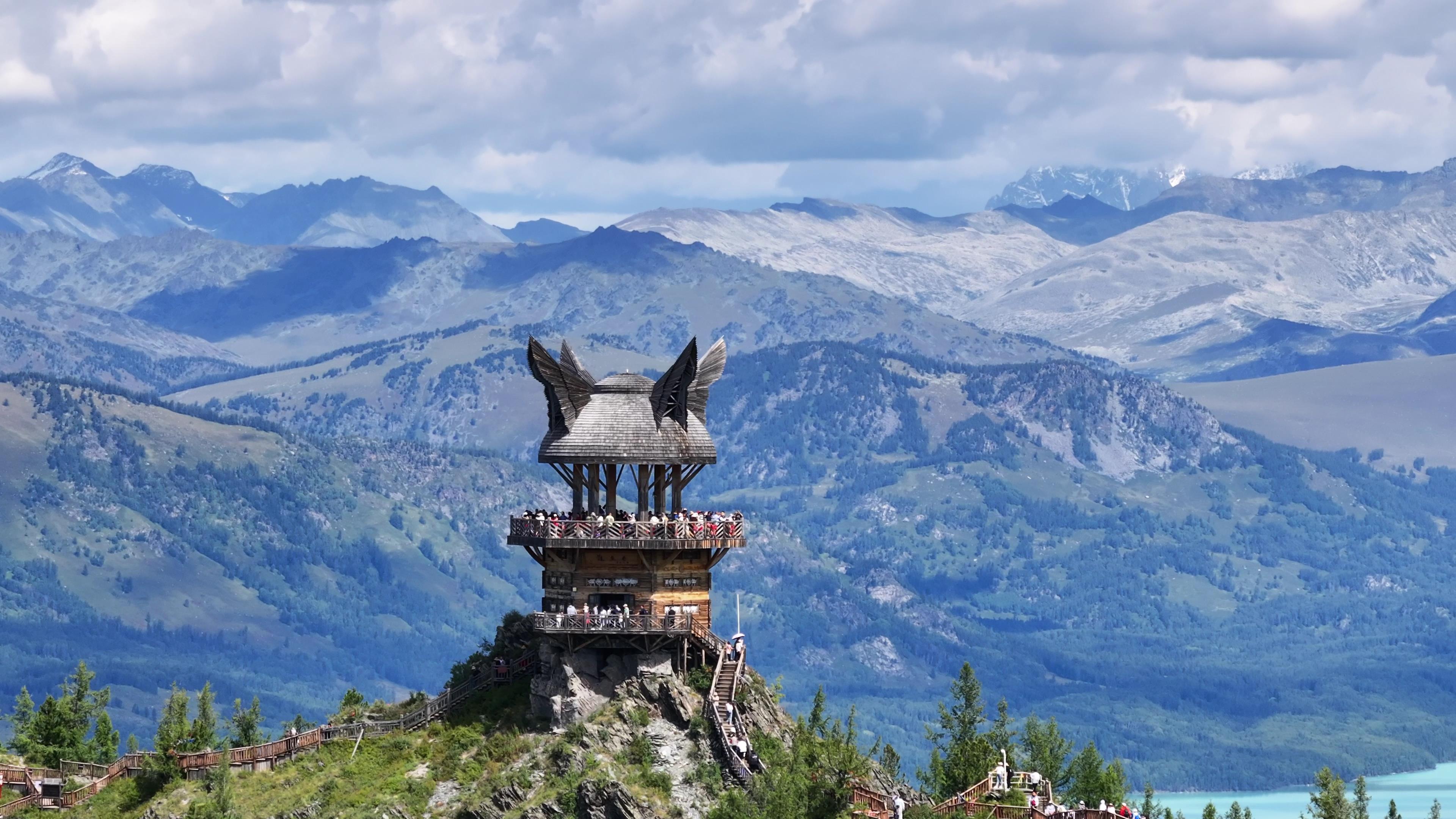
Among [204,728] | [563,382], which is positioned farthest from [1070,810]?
[204,728]

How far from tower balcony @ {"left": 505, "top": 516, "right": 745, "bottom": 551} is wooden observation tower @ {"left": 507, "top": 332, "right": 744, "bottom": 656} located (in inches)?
1.8

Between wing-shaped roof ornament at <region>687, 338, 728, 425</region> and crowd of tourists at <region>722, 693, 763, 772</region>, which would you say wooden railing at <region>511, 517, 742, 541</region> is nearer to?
wing-shaped roof ornament at <region>687, 338, 728, 425</region>

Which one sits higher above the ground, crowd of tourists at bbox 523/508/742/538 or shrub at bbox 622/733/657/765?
crowd of tourists at bbox 523/508/742/538

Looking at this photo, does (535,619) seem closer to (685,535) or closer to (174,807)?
(685,535)

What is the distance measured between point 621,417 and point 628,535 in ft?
16.5

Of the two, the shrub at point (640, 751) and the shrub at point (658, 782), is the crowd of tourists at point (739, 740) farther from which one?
the shrub at point (640, 751)

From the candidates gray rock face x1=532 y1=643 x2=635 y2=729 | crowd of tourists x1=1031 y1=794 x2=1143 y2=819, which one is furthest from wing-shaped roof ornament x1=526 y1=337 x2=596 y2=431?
crowd of tourists x1=1031 y1=794 x2=1143 y2=819

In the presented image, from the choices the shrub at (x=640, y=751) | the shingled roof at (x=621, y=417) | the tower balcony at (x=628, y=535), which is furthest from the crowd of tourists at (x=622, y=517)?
the shrub at (x=640, y=751)

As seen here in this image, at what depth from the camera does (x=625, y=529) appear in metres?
115

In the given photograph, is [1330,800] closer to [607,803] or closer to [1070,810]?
[1070,810]

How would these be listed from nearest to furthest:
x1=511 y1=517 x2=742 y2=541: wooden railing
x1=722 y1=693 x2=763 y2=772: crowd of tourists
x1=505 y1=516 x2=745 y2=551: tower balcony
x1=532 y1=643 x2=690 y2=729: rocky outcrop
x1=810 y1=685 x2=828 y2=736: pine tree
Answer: x1=722 y1=693 x2=763 y2=772: crowd of tourists
x1=532 y1=643 x2=690 y2=729: rocky outcrop
x1=505 y1=516 x2=745 y2=551: tower balcony
x1=511 y1=517 x2=742 y2=541: wooden railing
x1=810 y1=685 x2=828 y2=736: pine tree

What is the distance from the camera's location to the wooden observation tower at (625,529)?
11369cm

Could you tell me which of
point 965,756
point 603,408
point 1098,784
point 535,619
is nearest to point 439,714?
point 535,619

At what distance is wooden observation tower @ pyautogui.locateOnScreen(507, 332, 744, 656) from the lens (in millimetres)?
113688
